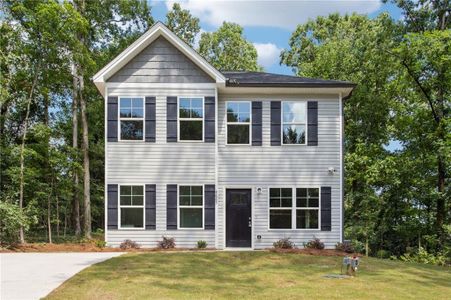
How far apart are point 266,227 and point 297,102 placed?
14.8ft

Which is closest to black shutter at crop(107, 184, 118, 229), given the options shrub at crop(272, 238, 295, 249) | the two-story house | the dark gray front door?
the two-story house

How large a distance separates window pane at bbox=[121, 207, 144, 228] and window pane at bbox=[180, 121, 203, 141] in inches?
114

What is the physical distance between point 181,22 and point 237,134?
51.7ft

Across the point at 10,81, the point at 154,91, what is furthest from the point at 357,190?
the point at 10,81

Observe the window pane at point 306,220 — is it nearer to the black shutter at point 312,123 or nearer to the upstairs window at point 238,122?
the black shutter at point 312,123

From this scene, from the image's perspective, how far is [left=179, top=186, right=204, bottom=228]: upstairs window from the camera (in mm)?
14812

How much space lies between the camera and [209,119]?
14977mm

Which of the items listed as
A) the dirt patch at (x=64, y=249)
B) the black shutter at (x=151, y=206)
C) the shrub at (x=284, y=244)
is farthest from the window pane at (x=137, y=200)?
the shrub at (x=284, y=244)

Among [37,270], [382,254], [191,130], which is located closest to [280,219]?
[191,130]

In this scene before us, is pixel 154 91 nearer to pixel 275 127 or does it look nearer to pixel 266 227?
pixel 275 127

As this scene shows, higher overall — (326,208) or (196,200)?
(196,200)

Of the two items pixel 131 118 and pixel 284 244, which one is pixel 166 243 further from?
pixel 131 118

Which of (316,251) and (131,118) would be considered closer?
(316,251)

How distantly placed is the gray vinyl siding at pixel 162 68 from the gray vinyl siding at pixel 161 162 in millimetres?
416
